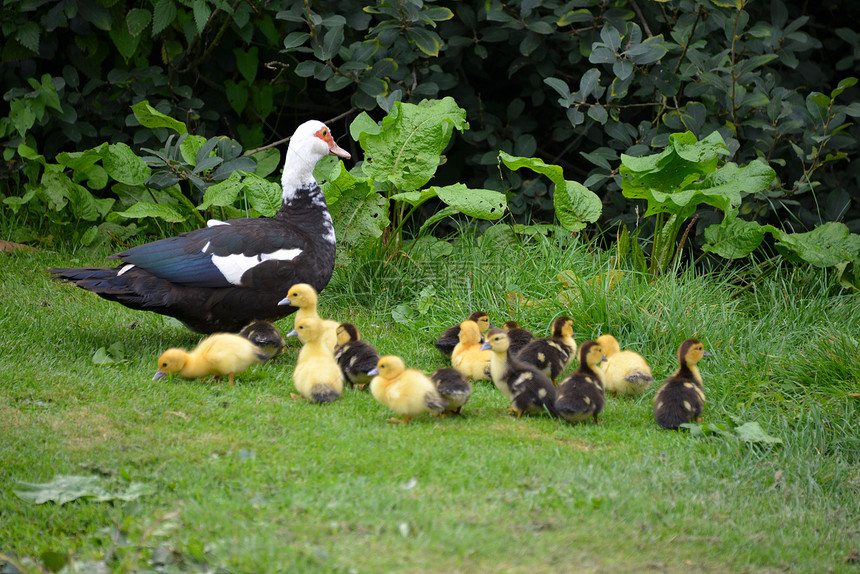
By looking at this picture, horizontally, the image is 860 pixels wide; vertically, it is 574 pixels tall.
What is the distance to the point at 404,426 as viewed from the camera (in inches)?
175

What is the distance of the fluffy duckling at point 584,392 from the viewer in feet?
14.9

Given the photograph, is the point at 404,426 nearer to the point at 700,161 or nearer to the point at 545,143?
the point at 700,161

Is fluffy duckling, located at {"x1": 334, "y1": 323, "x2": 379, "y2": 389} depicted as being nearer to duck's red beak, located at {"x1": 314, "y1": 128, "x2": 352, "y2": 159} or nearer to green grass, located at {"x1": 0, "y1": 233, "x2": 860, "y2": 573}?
green grass, located at {"x1": 0, "y1": 233, "x2": 860, "y2": 573}

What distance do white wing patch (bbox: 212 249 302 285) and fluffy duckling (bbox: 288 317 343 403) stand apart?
0.80 meters

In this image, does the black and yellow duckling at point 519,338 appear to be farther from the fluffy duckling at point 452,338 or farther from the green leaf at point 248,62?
the green leaf at point 248,62

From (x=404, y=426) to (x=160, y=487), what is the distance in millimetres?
1264

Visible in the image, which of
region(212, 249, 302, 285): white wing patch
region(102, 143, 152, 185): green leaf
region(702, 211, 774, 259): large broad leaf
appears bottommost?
region(702, 211, 774, 259): large broad leaf

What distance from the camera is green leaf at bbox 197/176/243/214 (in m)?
6.98

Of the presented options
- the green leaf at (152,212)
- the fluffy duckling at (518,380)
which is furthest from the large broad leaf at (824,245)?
the green leaf at (152,212)

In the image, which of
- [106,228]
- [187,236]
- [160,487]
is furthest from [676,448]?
[106,228]

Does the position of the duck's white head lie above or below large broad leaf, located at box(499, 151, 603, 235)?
above

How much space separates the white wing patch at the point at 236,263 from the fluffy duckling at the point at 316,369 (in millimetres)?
799

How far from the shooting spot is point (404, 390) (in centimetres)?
436

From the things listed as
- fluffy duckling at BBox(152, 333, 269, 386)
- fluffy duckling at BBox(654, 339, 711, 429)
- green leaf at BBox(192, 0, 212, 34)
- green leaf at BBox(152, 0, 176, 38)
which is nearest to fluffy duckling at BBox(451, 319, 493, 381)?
fluffy duckling at BBox(654, 339, 711, 429)
